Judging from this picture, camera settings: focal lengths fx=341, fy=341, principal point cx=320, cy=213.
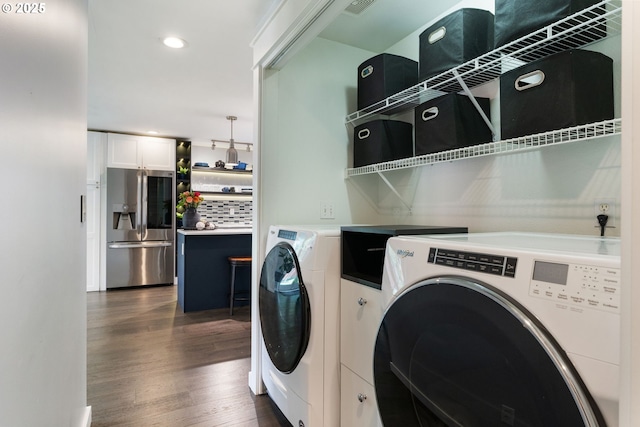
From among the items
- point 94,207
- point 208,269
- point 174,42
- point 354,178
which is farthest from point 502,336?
point 94,207

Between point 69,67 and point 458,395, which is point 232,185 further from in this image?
point 458,395

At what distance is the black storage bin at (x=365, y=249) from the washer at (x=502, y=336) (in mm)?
429

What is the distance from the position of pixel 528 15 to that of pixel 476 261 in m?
0.99

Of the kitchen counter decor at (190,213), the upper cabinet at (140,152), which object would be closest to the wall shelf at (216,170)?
the upper cabinet at (140,152)

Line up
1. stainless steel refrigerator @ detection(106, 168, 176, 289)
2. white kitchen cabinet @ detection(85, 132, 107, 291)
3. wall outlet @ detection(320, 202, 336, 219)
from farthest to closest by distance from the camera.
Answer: stainless steel refrigerator @ detection(106, 168, 176, 289)
white kitchen cabinet @ detection(85, 132, 107, 291)
wall outlet @ detection(320, 202, 336, 219)

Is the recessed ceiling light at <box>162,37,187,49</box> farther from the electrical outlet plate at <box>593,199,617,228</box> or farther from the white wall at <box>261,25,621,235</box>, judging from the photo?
the electrical outlet plate at <box>593,199,617,228</box>

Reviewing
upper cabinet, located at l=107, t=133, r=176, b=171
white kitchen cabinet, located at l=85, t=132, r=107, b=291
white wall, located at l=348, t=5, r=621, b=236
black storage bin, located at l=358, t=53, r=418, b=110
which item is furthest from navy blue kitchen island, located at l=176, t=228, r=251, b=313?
black storage bin, located at l=358, t=53, r=418, b=110

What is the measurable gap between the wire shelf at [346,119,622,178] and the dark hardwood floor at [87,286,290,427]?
1.60m

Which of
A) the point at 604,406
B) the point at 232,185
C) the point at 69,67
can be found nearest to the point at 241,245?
the point at 232,185

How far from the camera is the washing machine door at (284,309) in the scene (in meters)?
1.61

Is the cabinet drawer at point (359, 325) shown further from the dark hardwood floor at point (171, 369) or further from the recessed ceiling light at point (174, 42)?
the recessed ceiling light at point (174, 42)

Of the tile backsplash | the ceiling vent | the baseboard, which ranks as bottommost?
the baseboard

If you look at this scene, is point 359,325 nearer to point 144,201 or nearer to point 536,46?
point 536,46

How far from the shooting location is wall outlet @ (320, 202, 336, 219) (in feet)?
7.68
